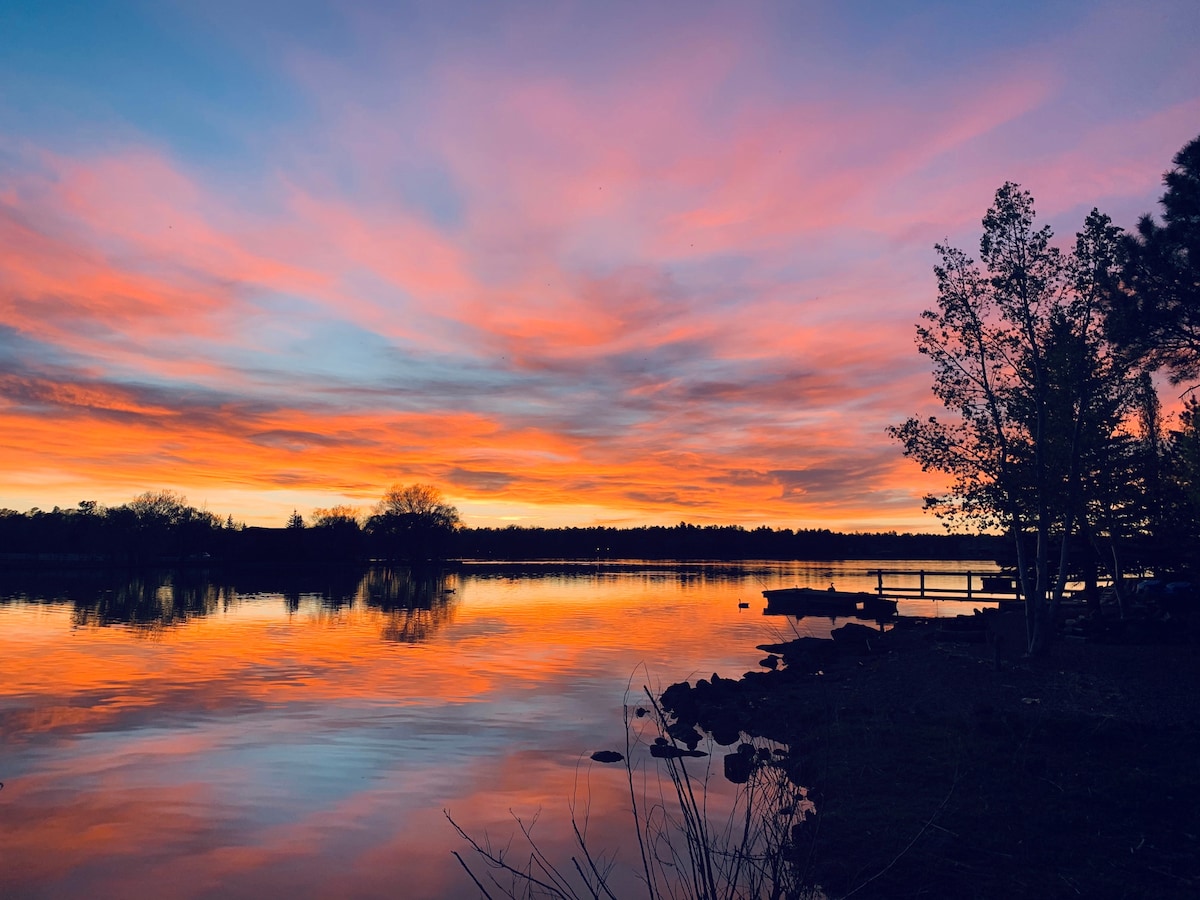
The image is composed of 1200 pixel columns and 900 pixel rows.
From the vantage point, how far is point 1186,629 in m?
32.8

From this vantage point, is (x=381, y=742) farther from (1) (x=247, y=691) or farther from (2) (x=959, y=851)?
(2) (x=959, y=851)

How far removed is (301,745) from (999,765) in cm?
1964

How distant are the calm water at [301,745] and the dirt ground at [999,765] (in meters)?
4.44

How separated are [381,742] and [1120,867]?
806 inches

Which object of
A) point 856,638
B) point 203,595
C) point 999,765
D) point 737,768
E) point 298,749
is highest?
point 856,638

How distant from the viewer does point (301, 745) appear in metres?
26.0

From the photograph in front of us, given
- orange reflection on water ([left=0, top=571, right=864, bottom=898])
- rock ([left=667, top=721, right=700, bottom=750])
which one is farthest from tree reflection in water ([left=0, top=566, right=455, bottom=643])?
rock ([left=667, top=721, right=700, bottom=750])

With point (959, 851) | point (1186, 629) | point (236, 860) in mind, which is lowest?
point (236, 860)

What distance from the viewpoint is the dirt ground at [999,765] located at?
13.1 meters

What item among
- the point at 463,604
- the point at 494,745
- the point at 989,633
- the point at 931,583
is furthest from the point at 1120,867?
the point at 931,583

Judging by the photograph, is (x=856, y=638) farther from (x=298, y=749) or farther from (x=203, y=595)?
(x=203, y=595)

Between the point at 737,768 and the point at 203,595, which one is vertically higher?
the point at 203,595

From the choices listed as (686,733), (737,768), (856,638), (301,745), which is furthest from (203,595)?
(737,768)

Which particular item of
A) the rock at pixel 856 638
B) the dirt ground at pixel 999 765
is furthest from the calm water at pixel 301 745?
the rock at pixel 856 638
